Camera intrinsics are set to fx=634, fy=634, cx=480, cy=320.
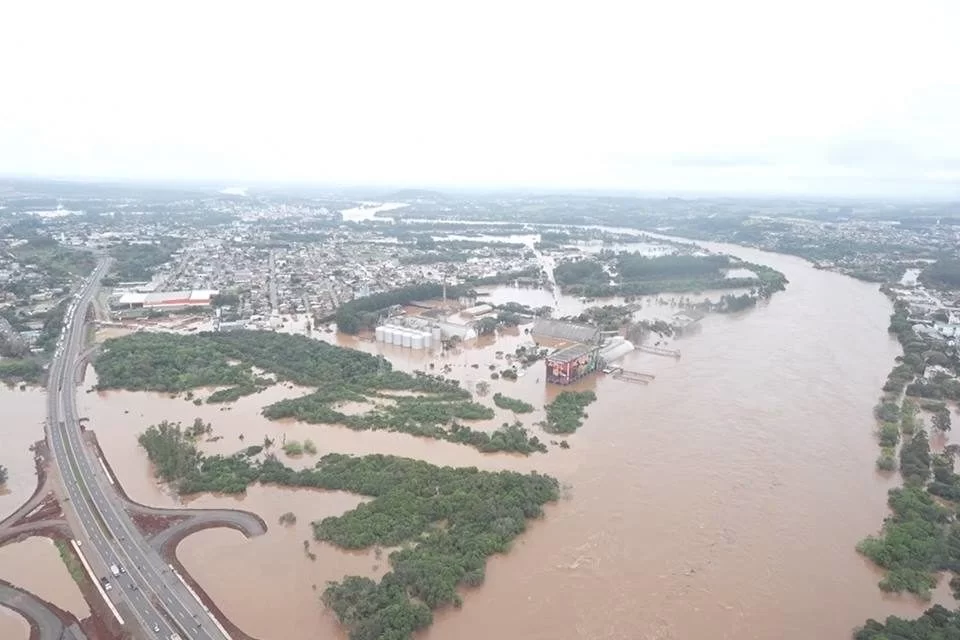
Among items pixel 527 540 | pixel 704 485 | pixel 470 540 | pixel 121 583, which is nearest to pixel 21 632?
pixel 121 583

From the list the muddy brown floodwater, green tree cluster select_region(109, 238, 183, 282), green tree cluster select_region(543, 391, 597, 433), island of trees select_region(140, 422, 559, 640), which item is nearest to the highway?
the muddy brown floodwater

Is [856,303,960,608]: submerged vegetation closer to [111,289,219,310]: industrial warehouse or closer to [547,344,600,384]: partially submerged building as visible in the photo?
[547,344,600,384]: partially submerged building

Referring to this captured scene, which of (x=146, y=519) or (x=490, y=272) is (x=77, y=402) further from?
(x=490, y=272)

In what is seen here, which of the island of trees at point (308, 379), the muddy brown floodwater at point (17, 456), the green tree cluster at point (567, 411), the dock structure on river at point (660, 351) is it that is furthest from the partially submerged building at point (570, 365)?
the muddy brown floodwater at point (17, 456)

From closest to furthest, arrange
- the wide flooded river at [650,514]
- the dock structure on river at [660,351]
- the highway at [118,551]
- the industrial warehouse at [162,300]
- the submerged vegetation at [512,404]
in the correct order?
the highway at [118,551] < the wide flooded river at [650,514] < the submerged vegetation at [512,404] < the dock structure on river at [660,351] < the industrial warehouse at [162,300]

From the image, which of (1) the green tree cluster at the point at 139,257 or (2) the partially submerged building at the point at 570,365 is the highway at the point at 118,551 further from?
(1) the green tree cluster at the point at 139,257

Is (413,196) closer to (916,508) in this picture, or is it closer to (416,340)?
(416,340)

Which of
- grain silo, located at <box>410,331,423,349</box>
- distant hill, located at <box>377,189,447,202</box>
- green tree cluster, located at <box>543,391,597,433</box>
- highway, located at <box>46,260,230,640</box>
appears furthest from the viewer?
distant hill, located at <box>377,189,447,202</box>
